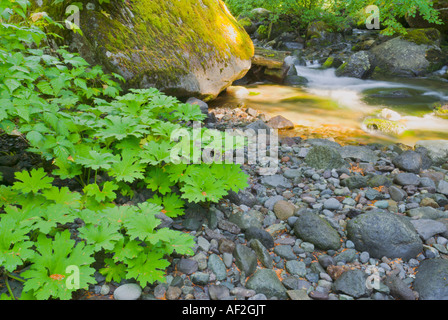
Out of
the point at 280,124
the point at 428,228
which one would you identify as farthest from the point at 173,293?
the point at 280,124

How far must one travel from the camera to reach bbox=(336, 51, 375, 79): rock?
11.2m

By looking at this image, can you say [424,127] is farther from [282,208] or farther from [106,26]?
[106,26]

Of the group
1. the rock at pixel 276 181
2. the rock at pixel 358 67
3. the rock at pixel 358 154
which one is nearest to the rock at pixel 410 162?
the rock at pixel 358 154

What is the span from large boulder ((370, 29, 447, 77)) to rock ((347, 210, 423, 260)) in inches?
418

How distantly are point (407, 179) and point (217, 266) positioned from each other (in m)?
2.88

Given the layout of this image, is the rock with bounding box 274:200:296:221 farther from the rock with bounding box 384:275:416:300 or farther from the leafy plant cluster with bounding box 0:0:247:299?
the rock with bounding box 384:275:416:300

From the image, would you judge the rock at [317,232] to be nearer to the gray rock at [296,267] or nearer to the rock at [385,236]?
the rock at [385,236]

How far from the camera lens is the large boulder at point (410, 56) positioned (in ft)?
38.9

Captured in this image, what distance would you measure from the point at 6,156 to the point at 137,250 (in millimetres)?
2197

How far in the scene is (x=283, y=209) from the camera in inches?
128

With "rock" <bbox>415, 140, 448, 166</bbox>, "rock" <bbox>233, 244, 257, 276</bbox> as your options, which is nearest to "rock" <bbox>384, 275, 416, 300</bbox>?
"rock" <bbox>233, 244, 257, 276</bbox>

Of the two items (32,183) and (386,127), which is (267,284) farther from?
(386,127)

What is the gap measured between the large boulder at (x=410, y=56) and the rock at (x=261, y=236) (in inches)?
439

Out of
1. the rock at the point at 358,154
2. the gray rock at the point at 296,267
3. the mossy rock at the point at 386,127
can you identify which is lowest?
the gray rock at the point at 296,267
